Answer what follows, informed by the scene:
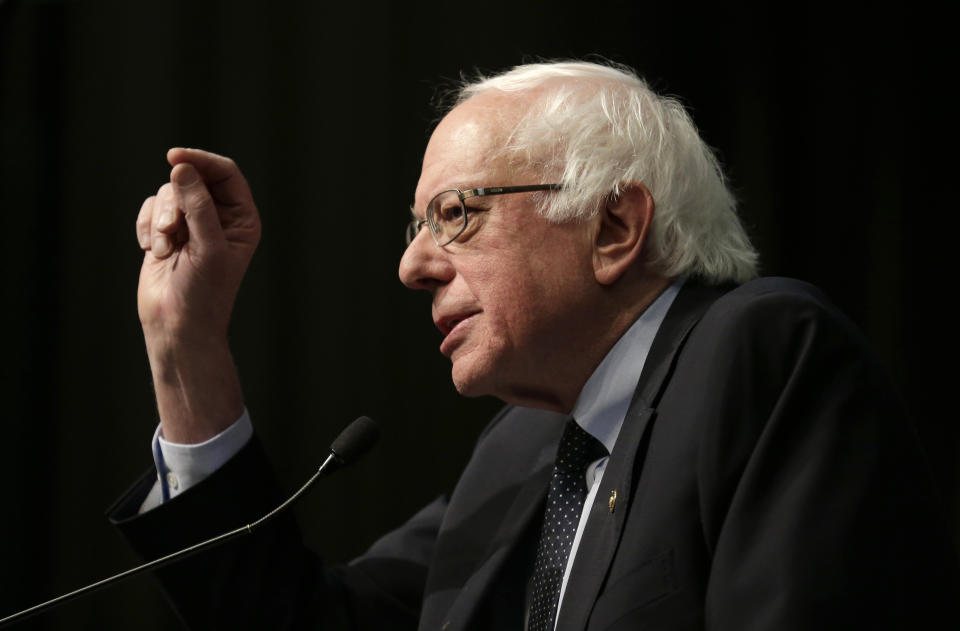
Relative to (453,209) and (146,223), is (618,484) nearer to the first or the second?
(453,209)

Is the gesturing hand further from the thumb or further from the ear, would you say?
the ear

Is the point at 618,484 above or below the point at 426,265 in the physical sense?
below

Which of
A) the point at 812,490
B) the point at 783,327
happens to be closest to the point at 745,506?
the point at 812,490

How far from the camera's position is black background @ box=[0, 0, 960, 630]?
8.44ft

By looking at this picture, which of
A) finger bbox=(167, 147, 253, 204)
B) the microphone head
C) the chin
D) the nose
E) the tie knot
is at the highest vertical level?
finger bbox=(167, 147, 253, 204)

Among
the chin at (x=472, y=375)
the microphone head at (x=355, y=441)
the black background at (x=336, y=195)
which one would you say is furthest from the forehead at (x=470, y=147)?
the black background at (x=336, y=195)

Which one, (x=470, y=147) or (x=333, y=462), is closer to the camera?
(x=333, y=462)

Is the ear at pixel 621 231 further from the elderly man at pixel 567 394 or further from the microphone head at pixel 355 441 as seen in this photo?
the microphone head at pixel 355 441

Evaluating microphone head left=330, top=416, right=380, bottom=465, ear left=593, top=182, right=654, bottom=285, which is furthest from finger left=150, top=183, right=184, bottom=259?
ear left=593, top=182, right=654, bottom=285

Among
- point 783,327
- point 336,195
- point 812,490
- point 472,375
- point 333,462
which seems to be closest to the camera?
point 812,490

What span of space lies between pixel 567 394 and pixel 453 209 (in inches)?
13.8

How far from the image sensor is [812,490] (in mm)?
1006

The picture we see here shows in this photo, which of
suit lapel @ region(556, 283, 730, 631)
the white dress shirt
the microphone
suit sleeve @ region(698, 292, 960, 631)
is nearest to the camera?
suit sleeve @ region(698, 292, 960, 631)

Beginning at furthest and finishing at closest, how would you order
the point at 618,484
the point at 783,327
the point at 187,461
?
the point at 187,461 → the point at 618,484 → the point at 783,327
